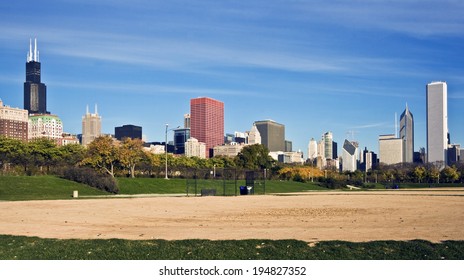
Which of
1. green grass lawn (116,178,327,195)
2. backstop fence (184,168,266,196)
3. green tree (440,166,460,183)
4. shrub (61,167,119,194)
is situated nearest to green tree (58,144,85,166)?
green grass lawn (116,178,327,195)

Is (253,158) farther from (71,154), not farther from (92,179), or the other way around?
(92,179)

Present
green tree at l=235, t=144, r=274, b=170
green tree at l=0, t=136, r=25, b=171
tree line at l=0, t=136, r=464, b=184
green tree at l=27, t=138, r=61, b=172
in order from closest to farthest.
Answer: green tree at l=0, t=136, r=25, b=171 → tree line at l=0, t=136, r=464, b=184 → green tree at l=27, t=138, r=61, b=172 → green tree at l=235, t=144, r=274, b=170

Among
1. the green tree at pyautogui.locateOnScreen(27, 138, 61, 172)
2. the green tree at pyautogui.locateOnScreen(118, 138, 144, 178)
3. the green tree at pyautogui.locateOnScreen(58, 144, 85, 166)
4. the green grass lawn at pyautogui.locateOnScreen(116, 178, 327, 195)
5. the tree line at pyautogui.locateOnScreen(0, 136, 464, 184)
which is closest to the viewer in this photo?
the green grass lawn at pyautogui.locateOnScreen(116, 178, 327, 195)

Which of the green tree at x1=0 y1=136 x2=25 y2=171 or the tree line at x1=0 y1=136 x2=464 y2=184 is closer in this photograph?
the green tree at x1=0 y1=136 x2=25 y2=171

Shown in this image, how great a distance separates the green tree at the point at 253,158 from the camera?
136 metres

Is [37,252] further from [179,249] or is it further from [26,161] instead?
[26,161]

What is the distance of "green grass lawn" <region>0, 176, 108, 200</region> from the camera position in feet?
165

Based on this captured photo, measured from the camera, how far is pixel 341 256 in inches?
558

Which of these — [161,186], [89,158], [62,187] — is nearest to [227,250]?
[62,187]

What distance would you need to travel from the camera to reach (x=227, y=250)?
1498 centimetres

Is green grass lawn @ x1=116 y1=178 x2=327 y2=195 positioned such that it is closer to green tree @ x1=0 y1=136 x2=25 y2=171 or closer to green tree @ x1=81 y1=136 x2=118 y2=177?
green tree @ x1=81 y1=136 x2=118 y2=177

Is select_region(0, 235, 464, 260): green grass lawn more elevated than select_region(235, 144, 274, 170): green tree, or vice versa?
select_region(235, 144, 274, 170): green tree

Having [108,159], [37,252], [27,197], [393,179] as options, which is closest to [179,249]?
[37,252]

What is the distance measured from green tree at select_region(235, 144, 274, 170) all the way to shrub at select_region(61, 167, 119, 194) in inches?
2891
